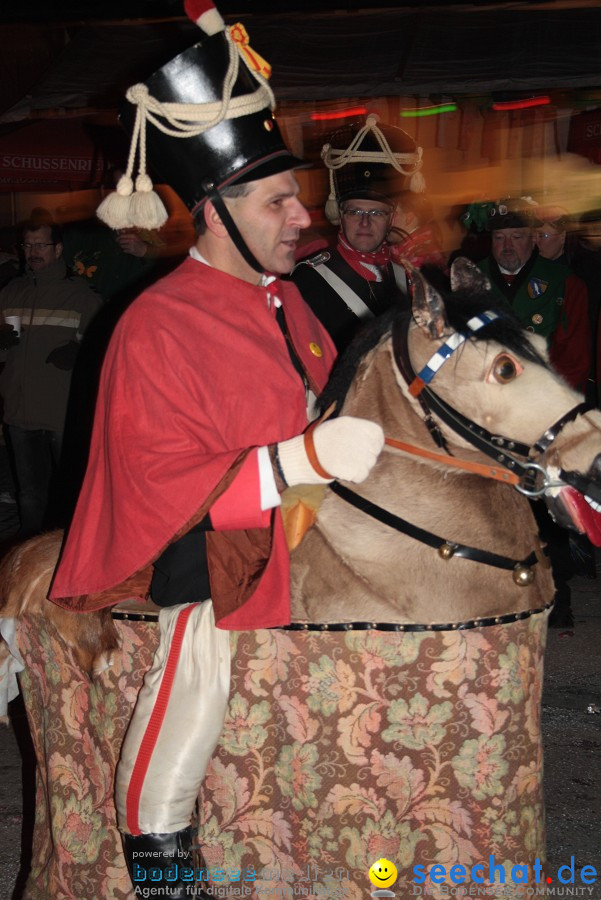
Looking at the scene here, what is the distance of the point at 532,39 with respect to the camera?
25.9ft

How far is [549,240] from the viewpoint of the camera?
673 cm

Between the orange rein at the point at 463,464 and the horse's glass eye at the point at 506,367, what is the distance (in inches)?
8.1

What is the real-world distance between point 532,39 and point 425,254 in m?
4.00

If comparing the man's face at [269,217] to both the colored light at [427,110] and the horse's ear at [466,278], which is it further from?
the colored light at [427,110]

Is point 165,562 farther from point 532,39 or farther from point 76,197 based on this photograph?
point 76,197

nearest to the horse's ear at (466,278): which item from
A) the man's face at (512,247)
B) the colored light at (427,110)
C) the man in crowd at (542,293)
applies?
the man in crowd at (542,293)

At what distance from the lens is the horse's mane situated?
2156 mm

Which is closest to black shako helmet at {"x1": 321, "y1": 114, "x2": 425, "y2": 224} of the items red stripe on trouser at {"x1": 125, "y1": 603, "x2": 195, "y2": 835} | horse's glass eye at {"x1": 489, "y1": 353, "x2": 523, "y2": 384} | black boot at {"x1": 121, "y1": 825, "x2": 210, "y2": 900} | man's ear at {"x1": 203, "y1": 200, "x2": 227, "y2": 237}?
man's ear at {"x1": 203, "y1": 200, "x2": 227, "y2": 237}

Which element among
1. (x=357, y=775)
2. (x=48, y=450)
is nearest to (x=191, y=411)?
(x=357, y=775)

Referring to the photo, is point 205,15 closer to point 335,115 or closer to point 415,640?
point 415,640

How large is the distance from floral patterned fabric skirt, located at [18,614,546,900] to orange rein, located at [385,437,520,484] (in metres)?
0.36

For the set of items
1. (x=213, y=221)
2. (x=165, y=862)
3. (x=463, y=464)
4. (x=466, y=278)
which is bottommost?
(x=165, y=862)

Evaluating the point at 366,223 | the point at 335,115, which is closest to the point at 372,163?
the point at 366,223

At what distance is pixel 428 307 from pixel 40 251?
483 cm
